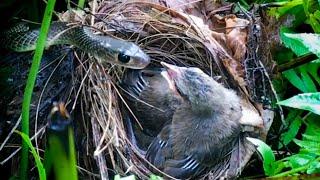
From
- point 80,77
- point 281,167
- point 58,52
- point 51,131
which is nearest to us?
point 51,131

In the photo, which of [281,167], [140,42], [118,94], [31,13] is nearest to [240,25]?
[140,42]

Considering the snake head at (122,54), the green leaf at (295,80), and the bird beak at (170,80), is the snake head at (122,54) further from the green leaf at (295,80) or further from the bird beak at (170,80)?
the green leaf at (295,80)

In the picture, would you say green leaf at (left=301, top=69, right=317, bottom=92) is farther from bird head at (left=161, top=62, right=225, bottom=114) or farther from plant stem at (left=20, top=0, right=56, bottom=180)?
plant stem at (left=20, top=0, right=56, bottom=180)

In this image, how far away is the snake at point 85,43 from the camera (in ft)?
5.85

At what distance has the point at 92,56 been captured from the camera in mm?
1822

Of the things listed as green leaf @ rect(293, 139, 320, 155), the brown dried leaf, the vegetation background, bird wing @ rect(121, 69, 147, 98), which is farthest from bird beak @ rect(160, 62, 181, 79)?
green leaf @ rect(293, 139, 320, 155)

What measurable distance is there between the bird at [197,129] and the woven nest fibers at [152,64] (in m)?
0.04

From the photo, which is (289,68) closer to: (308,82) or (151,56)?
(308,82)

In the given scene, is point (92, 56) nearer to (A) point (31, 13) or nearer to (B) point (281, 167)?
(A) point (31, 13)

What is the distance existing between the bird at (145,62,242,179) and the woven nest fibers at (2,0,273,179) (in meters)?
0.04

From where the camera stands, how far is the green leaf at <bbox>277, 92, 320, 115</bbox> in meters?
1.37

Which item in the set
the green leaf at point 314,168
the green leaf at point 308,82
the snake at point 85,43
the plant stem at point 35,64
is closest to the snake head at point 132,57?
the snake at point 85,43

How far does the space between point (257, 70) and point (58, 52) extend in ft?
2.13

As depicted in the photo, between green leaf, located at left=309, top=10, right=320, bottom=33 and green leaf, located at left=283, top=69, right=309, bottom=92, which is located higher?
green leaf, located at left=309, top=10, right=320, bottom=33
